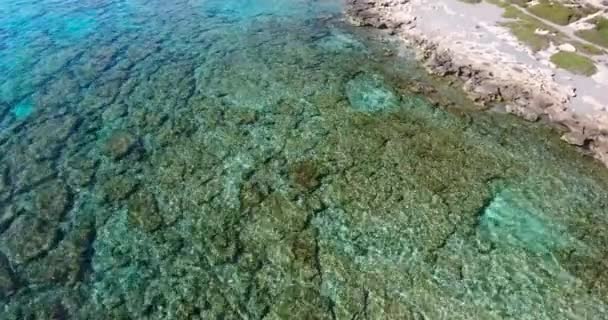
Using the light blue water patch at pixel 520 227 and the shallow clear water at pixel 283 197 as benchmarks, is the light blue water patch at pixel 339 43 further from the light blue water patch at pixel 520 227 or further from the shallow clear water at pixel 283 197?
the light blue water patch at pixel 520 227

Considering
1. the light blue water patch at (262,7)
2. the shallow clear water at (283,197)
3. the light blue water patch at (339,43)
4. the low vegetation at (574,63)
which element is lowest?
the shallow clear water at (283,197)

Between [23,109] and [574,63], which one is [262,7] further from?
[574,63]

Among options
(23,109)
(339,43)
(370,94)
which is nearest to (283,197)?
Result: (370,94)

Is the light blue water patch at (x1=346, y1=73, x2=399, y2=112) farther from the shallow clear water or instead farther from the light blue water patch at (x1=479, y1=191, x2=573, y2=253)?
the light blue water patch at (x1=479, y1=191, x2=573, y2=253)

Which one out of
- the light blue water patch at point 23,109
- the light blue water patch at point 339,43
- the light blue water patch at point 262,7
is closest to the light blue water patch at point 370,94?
the light blue water patch at point 339,43

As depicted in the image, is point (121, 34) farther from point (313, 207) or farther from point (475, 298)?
point (475, 298)

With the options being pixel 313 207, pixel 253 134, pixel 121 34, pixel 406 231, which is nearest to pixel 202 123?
pixel 253 134

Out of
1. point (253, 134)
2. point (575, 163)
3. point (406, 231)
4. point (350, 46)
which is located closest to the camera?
point (406, 231)
